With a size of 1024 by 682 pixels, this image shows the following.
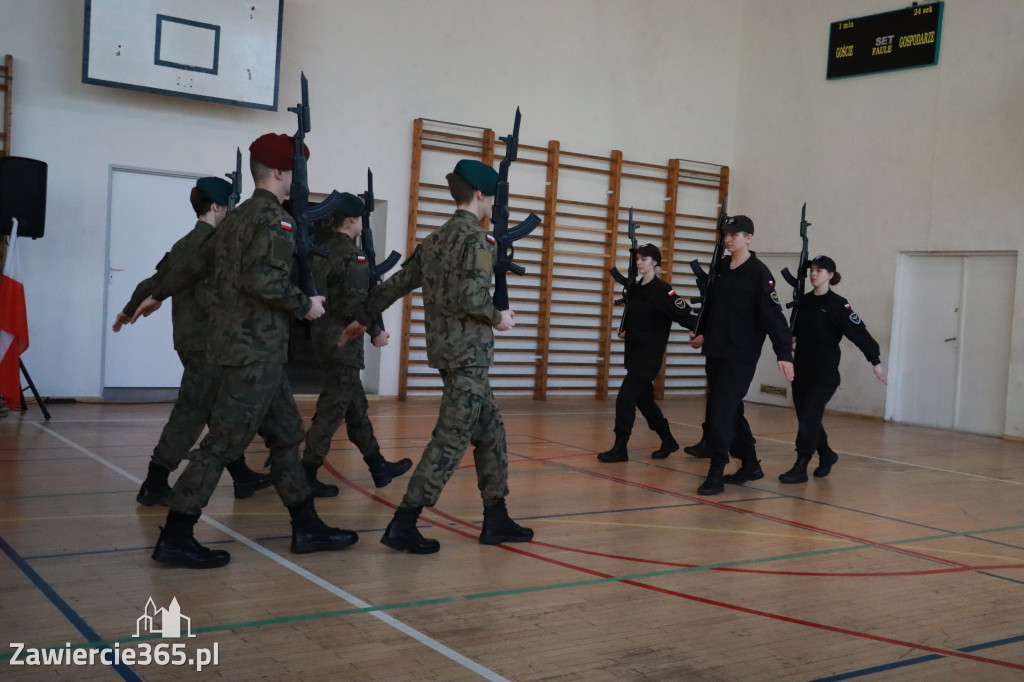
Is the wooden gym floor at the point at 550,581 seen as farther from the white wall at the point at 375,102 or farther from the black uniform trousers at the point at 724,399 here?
the white wall at the point at 375,102

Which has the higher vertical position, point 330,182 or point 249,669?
point 330,182

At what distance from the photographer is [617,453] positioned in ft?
21.8

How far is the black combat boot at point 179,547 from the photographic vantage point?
11.5ft

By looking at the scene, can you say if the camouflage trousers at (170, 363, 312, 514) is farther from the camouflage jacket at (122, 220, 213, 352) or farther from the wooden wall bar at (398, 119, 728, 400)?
the wooden wall bar at (398, 119, 728, 400)

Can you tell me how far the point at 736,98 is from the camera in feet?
39.2

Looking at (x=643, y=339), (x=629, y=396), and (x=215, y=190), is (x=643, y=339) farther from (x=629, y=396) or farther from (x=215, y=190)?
(x=215, y=190)

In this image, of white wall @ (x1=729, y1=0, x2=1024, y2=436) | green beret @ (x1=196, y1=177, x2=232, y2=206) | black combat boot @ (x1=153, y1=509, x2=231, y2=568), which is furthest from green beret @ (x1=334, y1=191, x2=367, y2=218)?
white wall @ (x1=729, y1=0, x2=1024, y2=436)

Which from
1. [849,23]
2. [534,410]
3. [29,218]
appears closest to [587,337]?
[534,410]

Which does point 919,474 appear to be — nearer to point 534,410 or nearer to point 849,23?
point 534,410

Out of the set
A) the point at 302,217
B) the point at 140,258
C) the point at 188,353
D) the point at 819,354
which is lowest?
the point at 188,353

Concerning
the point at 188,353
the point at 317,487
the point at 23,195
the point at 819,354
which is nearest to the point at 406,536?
the point at 317,487

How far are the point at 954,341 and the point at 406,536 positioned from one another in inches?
302

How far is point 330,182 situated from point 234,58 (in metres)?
1.47

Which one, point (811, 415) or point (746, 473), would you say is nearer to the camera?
point (746, 473)
